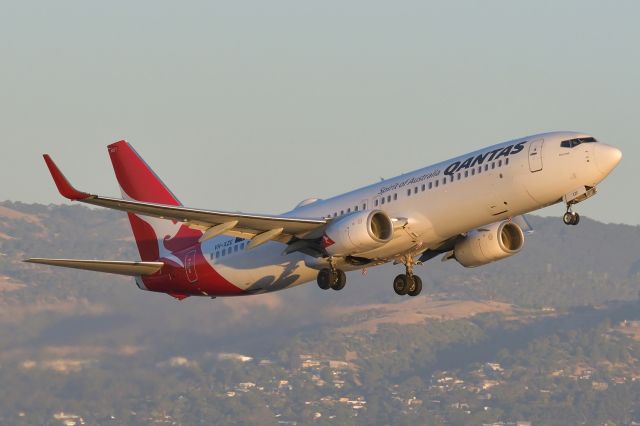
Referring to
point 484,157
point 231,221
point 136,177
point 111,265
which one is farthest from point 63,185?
point 136,177

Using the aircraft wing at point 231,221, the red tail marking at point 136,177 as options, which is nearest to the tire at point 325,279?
the aircraft wing at point 231,221

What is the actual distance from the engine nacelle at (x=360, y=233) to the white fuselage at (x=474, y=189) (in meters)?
0.69

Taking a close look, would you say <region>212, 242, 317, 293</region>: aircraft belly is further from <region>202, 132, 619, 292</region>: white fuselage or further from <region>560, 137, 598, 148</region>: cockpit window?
<region>560, 137, 598, 148</region>: cockpit window

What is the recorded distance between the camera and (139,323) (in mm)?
173125

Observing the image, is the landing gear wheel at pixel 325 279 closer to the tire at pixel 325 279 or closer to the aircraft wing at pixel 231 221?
the tire at pixel 325 279

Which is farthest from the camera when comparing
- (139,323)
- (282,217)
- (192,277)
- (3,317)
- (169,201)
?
(3,317)

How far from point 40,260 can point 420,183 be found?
15.5 meters

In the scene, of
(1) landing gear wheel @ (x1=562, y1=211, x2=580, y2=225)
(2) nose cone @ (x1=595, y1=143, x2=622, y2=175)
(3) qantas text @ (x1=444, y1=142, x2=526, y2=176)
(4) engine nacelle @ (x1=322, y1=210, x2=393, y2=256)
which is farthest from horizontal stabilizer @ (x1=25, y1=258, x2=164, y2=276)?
(2) nose cone @ (x1=595, y1=143, x2=622, y2=175)

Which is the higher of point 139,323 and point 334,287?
point 139,323

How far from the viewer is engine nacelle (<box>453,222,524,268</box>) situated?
194ft

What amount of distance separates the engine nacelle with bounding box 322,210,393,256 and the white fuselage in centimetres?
69

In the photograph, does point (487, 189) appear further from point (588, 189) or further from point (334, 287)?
point (334, 287)

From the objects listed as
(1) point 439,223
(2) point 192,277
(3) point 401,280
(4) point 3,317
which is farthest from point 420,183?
(4) point 3,317

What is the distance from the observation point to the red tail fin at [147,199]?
2670 inches
